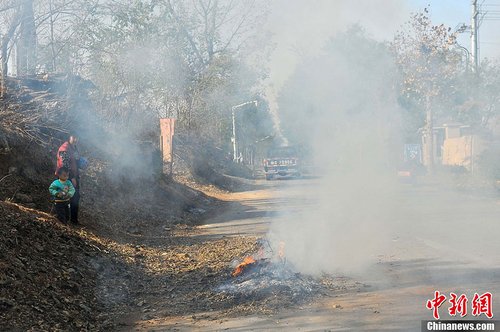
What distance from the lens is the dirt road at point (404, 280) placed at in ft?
18.0

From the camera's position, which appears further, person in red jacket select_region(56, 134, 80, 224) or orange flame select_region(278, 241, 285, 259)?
person in red jacket select_region(56, 134, 80, 224)

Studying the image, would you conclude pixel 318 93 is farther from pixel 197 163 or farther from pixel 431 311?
pixel 197 163

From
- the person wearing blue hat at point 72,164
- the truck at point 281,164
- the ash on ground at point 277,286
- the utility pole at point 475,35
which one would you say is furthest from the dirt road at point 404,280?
the truck at point 281,164

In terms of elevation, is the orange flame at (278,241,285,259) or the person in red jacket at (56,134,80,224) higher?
the person in red jacket at (56,134,80,224)

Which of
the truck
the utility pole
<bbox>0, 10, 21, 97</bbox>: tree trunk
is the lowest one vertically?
the truck

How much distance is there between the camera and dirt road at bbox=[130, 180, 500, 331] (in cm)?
548

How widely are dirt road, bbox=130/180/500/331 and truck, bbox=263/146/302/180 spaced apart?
2121 cm

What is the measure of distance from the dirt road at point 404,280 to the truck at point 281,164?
2121 cm

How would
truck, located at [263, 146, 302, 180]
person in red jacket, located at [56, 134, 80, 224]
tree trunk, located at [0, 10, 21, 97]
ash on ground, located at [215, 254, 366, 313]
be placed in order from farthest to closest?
truck, located at [263, 146, 302, 180] < tree trunk, located at [0, 10, 21, 97] < person in red jacket, located at [56, 134, 80, 224] < ash on ground, located at [215, 254, 366, 313]

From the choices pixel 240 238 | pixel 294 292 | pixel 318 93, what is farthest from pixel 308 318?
pixel 318 93

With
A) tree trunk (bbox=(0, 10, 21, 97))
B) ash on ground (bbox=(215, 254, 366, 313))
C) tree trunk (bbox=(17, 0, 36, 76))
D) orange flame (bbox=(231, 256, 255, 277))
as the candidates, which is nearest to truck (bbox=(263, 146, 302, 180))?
tree trunk (bbox=(17, 0, 36, 76))

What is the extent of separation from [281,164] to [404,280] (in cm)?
2846

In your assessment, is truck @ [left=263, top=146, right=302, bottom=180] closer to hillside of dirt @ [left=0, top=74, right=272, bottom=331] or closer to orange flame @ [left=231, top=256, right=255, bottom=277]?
hillside of dirt @ [left=0, top=74, right=272, bottom=331]

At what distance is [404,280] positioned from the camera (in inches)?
275
